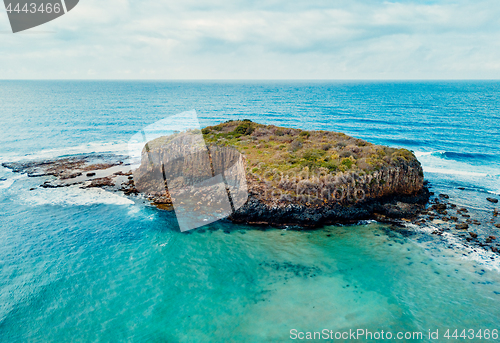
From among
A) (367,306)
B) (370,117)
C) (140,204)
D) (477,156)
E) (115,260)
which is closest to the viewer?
(367,306)

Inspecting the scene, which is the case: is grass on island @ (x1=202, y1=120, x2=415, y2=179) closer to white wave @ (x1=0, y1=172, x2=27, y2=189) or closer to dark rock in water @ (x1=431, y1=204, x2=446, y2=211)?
dark rock in water @ (x1=431, y1=204, x2=446, y2=211)

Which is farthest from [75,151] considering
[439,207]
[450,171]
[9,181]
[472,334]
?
[450,171]

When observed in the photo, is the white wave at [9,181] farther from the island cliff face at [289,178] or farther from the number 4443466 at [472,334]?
the number 4443466 at [472,334]

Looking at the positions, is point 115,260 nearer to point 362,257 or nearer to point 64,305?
point 64,305

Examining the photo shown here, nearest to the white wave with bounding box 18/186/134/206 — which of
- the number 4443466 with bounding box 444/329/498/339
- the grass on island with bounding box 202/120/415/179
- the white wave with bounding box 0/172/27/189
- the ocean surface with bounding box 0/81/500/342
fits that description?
the ocean surface with bounding box 0/81/500/342

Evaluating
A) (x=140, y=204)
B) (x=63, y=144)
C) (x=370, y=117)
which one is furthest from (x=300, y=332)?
(x=370, y=117)

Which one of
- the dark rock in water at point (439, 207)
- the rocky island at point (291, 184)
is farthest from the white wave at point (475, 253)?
the dark rock in water at point (439, 207)

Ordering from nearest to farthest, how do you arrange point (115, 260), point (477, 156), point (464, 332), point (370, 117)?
point (464, 332)
point (115, 260)
point (477, 156)
point (370, 117)
